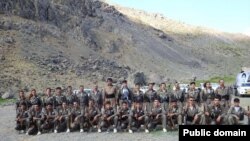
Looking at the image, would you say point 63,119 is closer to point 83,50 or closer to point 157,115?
point 157,115

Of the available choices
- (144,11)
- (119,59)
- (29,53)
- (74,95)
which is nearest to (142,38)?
(119,59)

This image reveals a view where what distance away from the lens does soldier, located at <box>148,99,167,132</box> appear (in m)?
19.1

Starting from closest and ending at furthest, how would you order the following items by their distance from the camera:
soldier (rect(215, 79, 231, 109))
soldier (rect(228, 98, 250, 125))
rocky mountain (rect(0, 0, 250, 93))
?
soldier (rect(228, 98, 250, 125))
soldier (rect(215, 79, 231, 109))
rocky mountain (rect(0, 0, 250, 93))

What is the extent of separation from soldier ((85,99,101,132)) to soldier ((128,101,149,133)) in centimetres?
121

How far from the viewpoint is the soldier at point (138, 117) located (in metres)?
19.1

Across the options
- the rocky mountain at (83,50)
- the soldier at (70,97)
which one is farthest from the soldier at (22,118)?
the rocky mountain at (83,50)

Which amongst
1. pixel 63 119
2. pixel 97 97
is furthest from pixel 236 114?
pixel 63 119

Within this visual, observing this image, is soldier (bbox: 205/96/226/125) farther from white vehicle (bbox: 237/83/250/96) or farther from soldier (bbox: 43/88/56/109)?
white vehicle (bbox: 237/83/250/96)

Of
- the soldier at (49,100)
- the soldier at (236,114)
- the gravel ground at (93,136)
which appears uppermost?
the soldier at (49,100)

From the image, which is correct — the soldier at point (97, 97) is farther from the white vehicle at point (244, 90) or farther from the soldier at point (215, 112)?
the white vehicle at point (244, 90)

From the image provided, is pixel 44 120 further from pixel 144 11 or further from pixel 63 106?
pixel 144 11

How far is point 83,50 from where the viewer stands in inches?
2398

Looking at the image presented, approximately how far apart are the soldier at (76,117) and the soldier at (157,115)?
2.50 meters

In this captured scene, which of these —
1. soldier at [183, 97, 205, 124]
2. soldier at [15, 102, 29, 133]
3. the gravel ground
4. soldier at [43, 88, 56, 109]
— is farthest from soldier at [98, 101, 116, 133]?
soldier at [15, 102, 29, 133]
